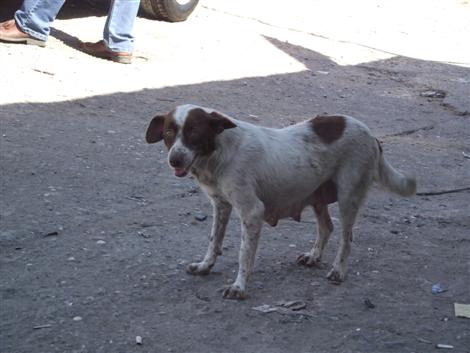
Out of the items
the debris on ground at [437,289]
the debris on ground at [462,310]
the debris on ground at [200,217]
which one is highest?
the debris on ground at [462,310]

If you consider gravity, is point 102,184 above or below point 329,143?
below

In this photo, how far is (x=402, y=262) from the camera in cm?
471

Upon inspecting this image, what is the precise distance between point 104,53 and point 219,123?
169 inches

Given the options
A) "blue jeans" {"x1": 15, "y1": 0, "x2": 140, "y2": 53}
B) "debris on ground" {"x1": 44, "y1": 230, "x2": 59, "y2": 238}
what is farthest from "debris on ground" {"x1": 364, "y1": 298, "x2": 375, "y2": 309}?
"blue jeans" {"x1": 15, "y1": 0, "x2": 140, "y2": 53}

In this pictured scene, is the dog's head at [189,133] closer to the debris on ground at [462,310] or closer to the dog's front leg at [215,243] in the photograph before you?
the dog's front leg at [215,243]

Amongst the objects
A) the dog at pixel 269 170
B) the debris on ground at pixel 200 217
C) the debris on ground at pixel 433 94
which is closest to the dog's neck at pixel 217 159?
the dog at pixel 269 170

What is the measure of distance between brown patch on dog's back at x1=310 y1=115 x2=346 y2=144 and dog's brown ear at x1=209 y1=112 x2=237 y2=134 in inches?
24.3

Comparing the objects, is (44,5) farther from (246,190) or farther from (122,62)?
(246,190)

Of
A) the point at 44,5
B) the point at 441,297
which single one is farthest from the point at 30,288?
the point at 44,5

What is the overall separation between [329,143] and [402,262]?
0.90 m

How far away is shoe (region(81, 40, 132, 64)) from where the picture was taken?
781 cm

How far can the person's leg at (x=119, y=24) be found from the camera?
769cm

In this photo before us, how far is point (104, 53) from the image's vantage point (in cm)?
787

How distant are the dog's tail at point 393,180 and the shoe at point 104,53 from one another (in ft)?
12.8
